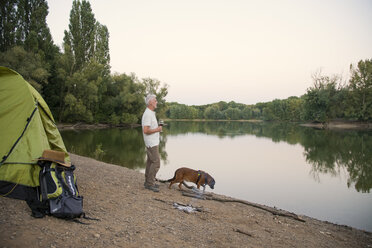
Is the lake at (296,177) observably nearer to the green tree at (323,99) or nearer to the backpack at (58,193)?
the backpack at (58,193)

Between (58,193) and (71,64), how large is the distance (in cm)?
3661

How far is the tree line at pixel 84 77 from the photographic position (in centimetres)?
2906

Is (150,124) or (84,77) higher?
(84,77)

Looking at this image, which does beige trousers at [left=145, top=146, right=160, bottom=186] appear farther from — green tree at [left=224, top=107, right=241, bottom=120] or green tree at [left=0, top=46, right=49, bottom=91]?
green tree at [left=224, top=107, right=241, bottom=120]

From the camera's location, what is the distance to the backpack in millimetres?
3807

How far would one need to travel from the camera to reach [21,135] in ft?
15.2

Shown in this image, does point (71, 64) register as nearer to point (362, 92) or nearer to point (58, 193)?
point (58, 193)

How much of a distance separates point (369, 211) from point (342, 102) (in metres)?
53.6

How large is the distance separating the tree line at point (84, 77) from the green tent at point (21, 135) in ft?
84.9

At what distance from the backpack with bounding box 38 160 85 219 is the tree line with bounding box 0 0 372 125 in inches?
1084

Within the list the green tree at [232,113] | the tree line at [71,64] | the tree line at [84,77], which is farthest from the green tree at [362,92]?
the green tree at [232,113]

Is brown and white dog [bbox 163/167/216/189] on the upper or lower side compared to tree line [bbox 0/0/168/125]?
lower

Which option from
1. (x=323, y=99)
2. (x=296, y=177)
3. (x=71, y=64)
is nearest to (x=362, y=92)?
(x=323, y=99)

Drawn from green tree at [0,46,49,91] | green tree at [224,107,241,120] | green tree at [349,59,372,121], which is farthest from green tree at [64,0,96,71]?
green tree at [224,107,241,120]
